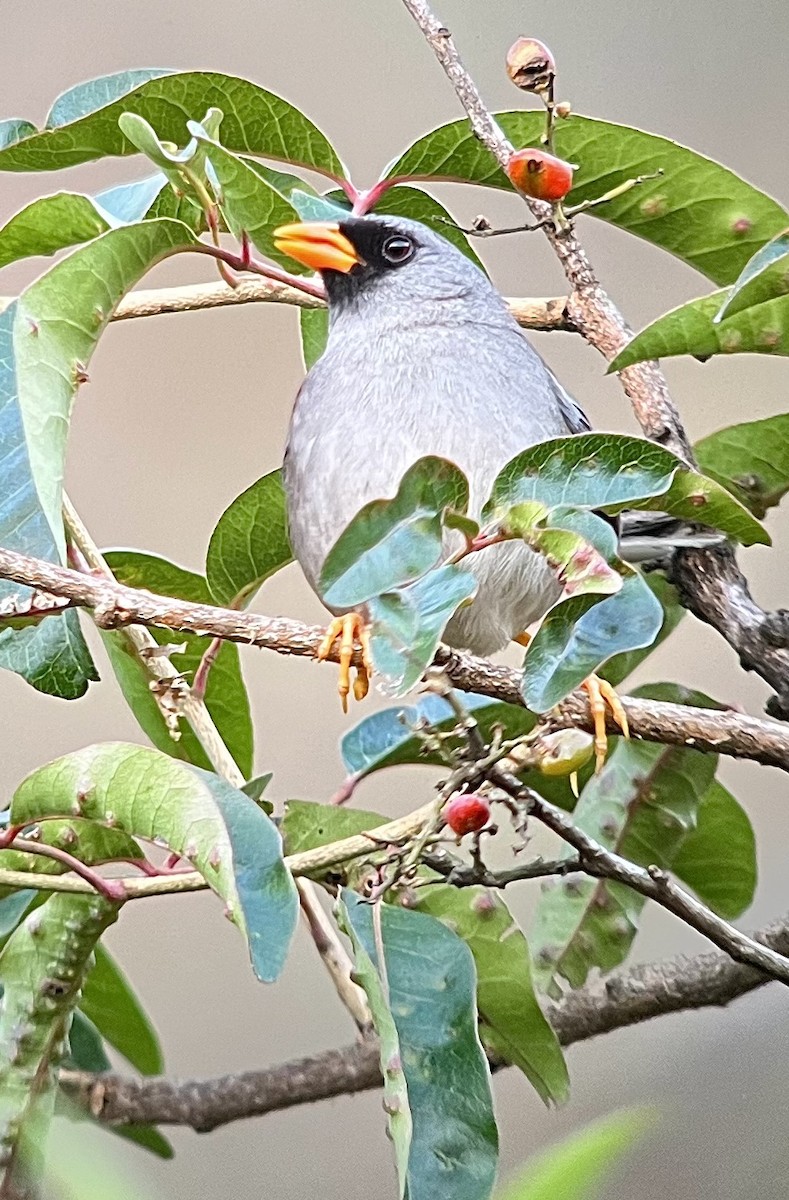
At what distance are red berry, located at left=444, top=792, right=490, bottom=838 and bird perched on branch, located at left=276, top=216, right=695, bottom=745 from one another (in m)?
0.19

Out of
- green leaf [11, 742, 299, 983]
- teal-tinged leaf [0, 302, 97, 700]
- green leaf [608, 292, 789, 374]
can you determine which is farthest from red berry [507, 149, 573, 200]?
green leaf [11, 742, 299, 983]

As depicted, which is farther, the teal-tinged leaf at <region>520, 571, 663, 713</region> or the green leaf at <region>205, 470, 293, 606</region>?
the green leaf at <region>205, 470, 293, 606</region>

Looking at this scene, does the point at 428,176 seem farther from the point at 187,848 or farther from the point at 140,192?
the point at 187,848

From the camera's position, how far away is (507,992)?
95 centimetres

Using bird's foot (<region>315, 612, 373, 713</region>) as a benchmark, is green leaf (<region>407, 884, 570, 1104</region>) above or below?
below

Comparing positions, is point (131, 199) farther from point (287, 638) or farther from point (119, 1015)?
point (119, 1015)

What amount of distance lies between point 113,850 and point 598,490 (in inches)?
15.9

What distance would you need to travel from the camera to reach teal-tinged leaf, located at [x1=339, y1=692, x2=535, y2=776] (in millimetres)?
1081

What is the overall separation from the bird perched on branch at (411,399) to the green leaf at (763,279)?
32cm

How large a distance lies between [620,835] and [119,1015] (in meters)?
0.46

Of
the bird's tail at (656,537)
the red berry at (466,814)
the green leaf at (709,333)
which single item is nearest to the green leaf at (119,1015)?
the red berry at (466,814)

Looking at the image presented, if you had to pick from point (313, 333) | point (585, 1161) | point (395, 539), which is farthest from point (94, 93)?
point (585, 1161)

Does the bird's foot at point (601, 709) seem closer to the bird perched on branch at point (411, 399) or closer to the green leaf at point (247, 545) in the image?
the bird perched on branch at point (411, 399)

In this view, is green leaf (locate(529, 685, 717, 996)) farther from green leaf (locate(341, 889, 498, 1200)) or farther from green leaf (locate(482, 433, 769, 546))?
green leaf (locate(482, 433, 769, 546))
